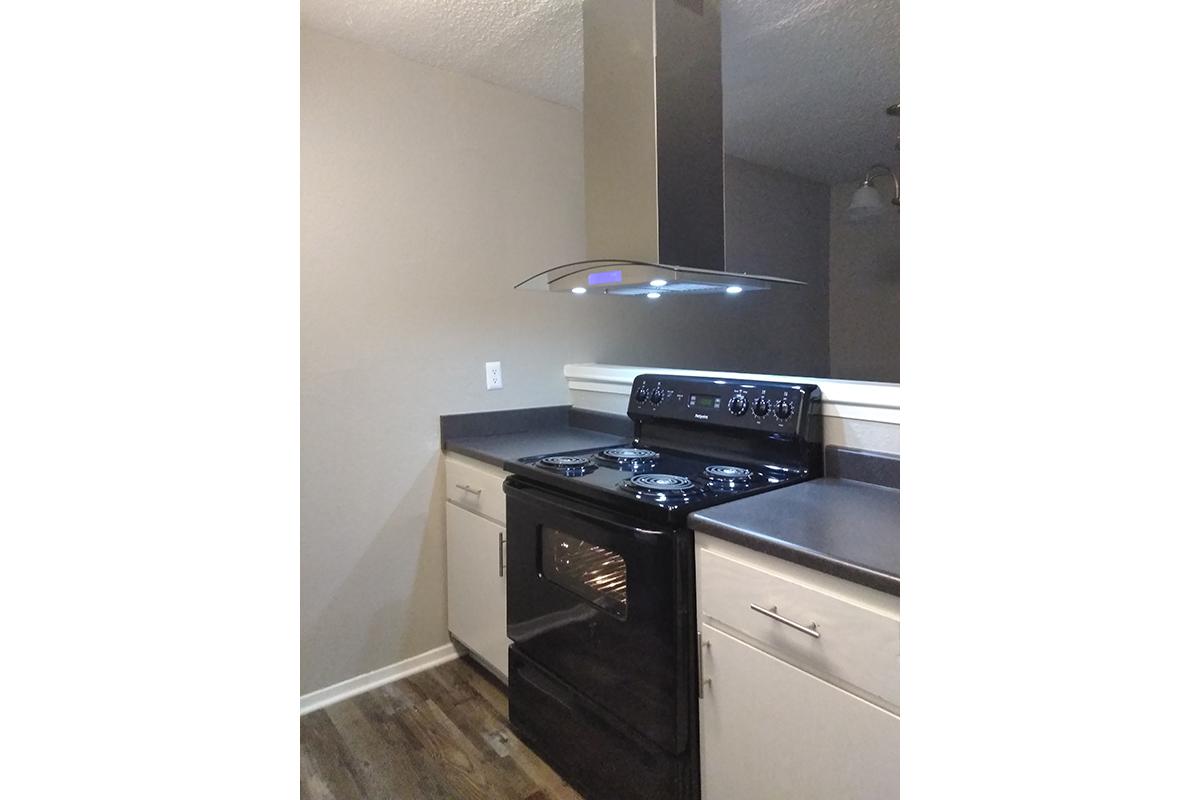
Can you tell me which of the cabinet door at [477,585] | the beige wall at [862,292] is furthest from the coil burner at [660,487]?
the beige wall at [862,292]

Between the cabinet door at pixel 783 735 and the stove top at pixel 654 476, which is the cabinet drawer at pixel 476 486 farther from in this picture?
the cabinet door at pixel 783 735

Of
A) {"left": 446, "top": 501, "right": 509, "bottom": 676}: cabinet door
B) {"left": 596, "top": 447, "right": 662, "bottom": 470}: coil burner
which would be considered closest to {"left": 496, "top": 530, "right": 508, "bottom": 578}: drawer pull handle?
{"left": 446, "top": 501, "right": 509, "bottom": 676}: cabinet door

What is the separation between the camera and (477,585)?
2.24m

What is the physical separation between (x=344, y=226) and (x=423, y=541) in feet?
3.93

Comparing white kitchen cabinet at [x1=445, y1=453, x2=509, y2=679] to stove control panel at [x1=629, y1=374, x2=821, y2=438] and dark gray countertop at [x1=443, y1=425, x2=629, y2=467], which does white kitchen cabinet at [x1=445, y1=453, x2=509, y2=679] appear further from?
stove control panel at [x1=629, y1=374, x2=821, y2=438]

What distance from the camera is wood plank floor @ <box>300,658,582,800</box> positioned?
175 centimetres

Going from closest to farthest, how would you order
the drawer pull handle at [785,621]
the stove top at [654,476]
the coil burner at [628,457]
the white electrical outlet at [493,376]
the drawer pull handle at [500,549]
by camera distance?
the drawer pull handle at [785,621], the stove top at [654,476], the coil burner at [628,457], the drawer pull handle at [500,549], the white electrical outlet at [493,376]

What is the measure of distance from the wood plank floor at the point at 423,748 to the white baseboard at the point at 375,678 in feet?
0.09

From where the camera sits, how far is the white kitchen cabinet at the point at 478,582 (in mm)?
2111

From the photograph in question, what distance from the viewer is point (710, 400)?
1.99m

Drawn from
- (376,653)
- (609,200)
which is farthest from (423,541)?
(609,200)

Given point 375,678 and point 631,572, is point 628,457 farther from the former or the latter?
point 375,678

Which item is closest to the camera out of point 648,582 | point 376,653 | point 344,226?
point 648,582
